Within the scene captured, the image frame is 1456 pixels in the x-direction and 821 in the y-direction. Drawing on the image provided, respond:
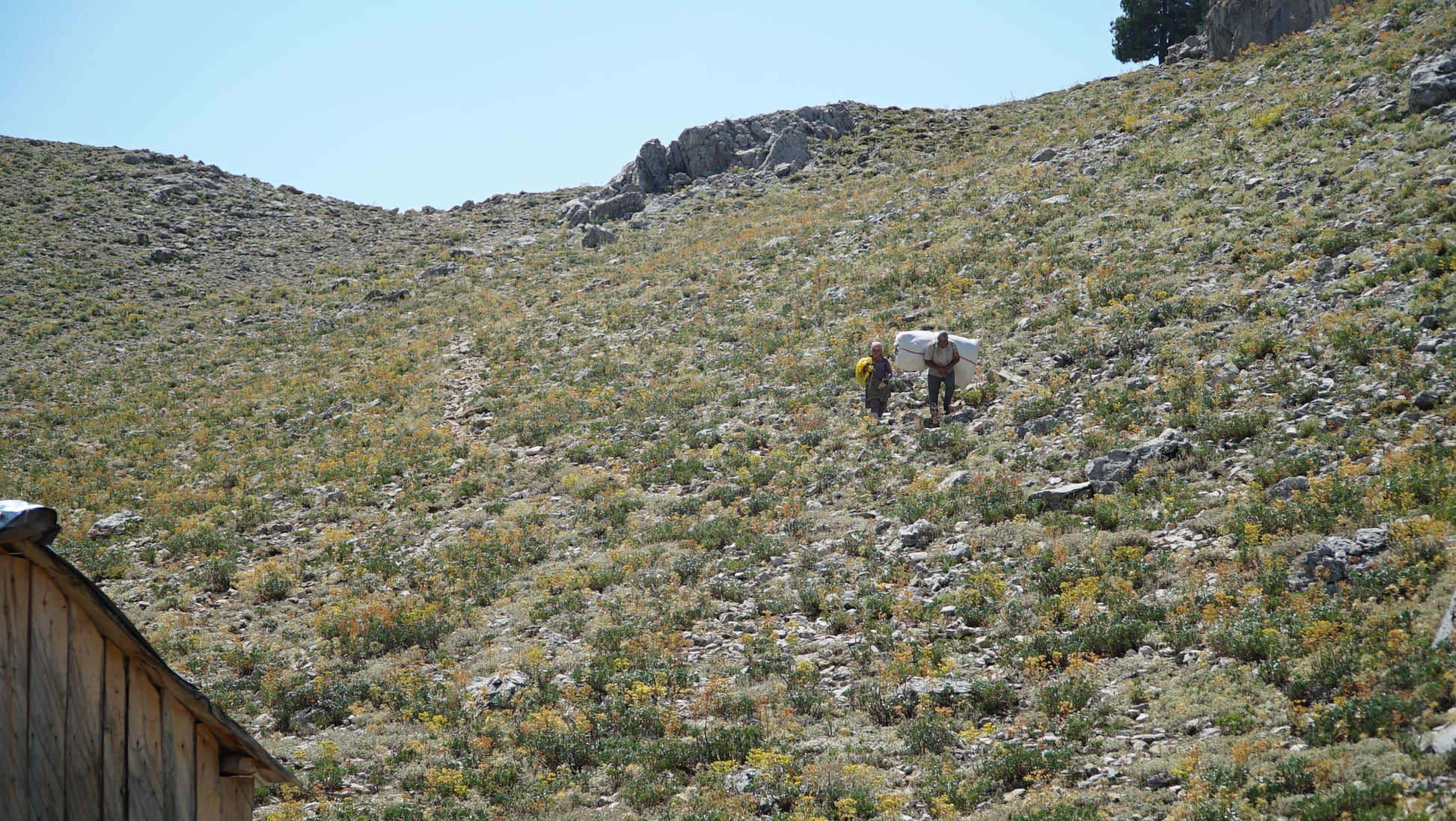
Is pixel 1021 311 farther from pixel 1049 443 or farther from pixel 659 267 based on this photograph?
pixel 659 267

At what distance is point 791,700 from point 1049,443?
7420 millimetres

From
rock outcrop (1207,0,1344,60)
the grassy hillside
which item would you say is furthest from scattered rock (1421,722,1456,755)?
rock outcrop (1207,0,1344,60)

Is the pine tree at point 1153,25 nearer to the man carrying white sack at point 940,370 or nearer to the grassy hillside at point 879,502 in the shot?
the grassy hillside at point 879,502

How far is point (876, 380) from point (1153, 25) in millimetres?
52926

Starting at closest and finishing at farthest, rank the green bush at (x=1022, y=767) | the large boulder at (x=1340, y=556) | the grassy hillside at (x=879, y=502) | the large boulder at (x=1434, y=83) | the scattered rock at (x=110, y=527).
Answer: the green bush at (x=1022, y=767) → the grassy hillside at (x=879, y=502) → the large boulder at (x=1340, y=556) → the scattered rock at (x=110, y=527) → the large boulder at (x=1434, y=83)

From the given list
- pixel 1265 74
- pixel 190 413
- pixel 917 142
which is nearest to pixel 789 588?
pixel 190 413

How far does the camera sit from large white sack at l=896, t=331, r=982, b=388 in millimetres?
18156

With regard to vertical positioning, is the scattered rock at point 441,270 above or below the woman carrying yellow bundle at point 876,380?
above

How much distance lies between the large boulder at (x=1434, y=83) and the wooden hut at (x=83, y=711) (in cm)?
2564

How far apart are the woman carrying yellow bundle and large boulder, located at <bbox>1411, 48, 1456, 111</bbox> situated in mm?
13994

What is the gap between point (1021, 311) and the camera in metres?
21.5

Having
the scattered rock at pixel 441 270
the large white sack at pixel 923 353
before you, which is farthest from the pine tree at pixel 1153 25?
the large white sack at pixel 923 353

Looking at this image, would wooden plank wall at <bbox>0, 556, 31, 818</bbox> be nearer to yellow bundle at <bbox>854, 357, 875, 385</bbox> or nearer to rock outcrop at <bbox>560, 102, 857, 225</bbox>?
yellow bundle at <bbox>854, 357, 875, 385</bbox>

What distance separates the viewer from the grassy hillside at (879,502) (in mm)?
8672
